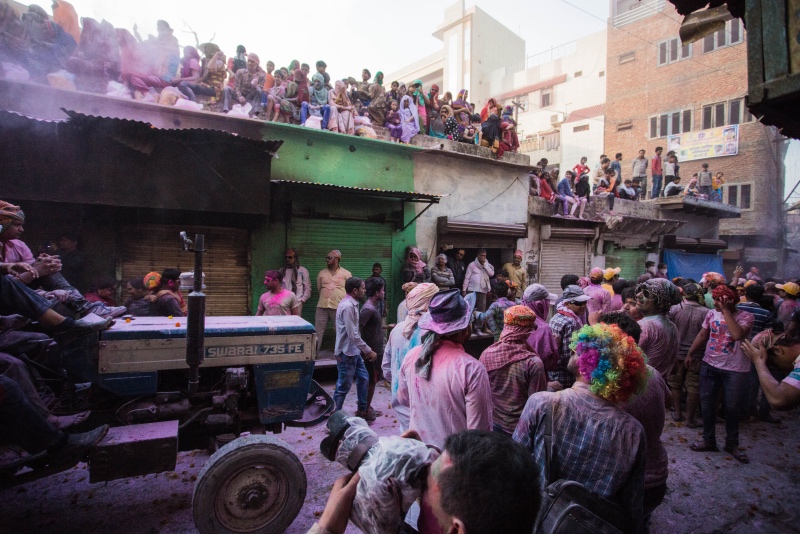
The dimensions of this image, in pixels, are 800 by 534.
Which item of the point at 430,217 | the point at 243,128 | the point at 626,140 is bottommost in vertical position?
the point at 430,217

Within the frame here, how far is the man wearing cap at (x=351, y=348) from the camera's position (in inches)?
219

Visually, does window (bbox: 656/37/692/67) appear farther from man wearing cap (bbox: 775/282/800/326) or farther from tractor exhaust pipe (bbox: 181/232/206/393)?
tractor exhaust pipe (bbox: 181/232/206/393)

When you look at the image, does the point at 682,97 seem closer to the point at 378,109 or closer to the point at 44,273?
the point at 378,109

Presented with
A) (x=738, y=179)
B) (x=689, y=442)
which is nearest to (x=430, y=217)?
(x=689, y=442)

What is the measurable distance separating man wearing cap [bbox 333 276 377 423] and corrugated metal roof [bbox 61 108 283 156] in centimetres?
377

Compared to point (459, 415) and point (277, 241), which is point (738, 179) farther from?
point (459, 415)

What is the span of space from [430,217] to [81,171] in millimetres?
7495

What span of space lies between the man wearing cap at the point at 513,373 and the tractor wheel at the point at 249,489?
178 centimetres

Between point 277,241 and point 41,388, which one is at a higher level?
point 277,241

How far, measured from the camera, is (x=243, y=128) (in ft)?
28.9

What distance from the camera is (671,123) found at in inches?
943

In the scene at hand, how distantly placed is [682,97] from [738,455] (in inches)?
976

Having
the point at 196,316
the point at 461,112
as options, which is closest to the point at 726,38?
the point at 461,112

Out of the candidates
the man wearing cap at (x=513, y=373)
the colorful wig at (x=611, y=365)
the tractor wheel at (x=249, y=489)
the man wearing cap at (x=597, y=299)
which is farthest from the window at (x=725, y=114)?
the tractor wheel at (x=249, y=489)
